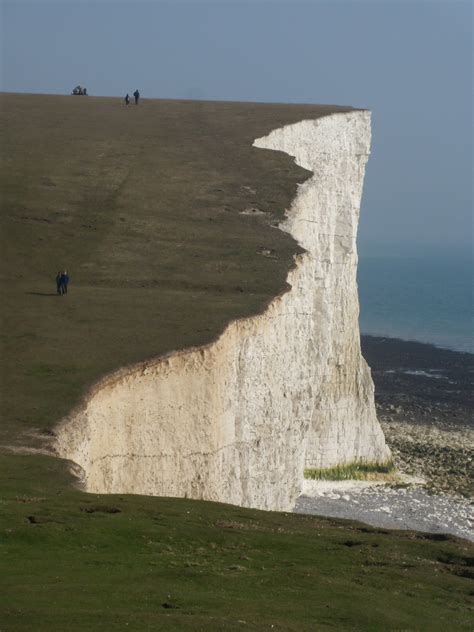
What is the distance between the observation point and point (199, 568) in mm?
16359

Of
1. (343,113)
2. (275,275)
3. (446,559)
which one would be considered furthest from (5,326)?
(343,113)

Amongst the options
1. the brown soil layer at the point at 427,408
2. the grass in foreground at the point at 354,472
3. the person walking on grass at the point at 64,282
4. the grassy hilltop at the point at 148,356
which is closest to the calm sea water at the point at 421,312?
the brown soil layer at the point at 427,408

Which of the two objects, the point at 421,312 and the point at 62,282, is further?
the point at 421,312

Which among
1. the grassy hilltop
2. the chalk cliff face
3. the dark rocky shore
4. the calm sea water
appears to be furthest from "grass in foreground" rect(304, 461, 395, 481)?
the calm sea water

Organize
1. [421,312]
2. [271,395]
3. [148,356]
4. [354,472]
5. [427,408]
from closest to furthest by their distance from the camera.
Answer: [148,356], [271,395], [354,472], [427,408], [421,312]

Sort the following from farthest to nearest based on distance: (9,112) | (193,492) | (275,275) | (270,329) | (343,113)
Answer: (9,112) < (343,113) < (275,275) < (270,329) < (193,492)

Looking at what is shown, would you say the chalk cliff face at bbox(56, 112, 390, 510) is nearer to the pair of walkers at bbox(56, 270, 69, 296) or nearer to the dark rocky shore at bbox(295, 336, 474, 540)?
the dark rocky shore at bbox(295, 336, 474, 540)

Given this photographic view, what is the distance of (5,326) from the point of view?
29.8m

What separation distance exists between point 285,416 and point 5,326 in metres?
9.19

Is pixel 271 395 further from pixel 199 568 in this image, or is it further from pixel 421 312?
pixel 421 312

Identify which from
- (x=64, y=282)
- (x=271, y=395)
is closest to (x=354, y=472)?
(x=271, y=395)

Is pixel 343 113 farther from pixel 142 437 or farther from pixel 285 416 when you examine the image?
pixel 142 437

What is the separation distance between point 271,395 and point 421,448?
20.7 metres

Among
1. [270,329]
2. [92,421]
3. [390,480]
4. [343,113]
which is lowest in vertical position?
[390,480]
